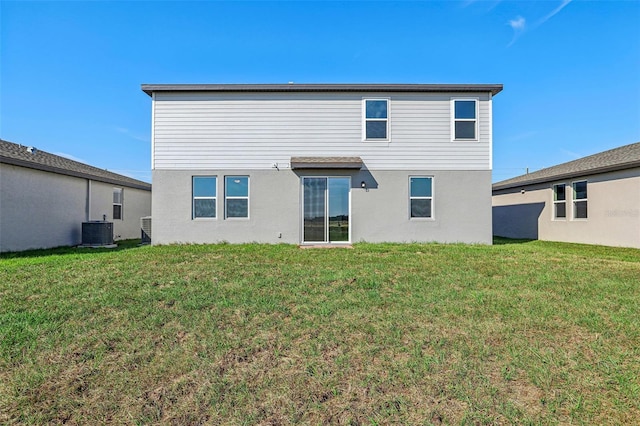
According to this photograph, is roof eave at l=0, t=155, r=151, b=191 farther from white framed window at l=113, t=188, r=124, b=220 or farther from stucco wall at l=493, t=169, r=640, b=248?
stucco wall at l=493, t=169, r=640, b=248

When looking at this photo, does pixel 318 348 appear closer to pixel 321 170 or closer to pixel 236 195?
pixel 321 170

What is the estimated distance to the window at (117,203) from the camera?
14109 millimetres

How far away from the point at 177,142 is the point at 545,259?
460 inches

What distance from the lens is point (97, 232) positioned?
1111 cm

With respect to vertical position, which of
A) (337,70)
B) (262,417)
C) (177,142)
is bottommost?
(262,417)

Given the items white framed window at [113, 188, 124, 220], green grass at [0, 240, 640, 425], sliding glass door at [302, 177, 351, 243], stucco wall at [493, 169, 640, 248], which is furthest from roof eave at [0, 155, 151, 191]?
stucco wall at [493, 169, 640, 248]

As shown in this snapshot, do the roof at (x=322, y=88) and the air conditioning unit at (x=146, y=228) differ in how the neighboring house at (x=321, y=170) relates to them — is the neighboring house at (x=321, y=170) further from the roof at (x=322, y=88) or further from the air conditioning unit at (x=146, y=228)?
the air conditioning unit at (x=146, y=228)

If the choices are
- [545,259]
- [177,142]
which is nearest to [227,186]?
[177,142]

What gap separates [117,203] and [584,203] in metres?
21.1

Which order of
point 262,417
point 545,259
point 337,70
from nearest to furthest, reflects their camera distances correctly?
1. point 262,417
2. point 545,259
3. point 337,70

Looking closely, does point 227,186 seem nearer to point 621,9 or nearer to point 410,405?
point 410,405

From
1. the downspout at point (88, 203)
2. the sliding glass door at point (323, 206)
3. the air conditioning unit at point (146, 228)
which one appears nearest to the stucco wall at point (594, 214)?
the sliding glass door at point (323, 206)

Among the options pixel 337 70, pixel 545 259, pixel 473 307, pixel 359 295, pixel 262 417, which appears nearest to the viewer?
pixel 262 417

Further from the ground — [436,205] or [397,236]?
[436,205]
